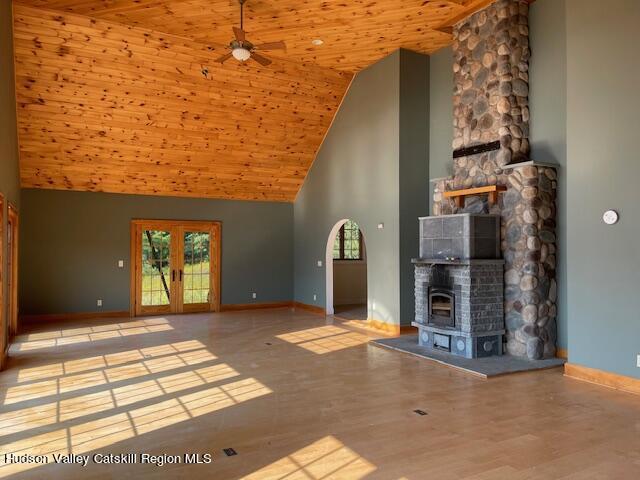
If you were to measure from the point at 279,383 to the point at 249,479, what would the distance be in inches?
79.6

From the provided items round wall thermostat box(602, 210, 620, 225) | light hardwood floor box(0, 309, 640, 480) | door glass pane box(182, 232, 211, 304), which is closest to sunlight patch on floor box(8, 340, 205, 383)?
light hardwood floor box(0, 309, 640, 480)

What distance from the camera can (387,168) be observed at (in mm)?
7902

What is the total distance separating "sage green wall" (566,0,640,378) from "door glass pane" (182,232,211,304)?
7.51m

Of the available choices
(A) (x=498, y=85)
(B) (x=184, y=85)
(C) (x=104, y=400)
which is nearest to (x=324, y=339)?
(C) (x=104, y=400)

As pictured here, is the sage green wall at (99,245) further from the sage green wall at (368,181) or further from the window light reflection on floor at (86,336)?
the sage green wall at (368,181)

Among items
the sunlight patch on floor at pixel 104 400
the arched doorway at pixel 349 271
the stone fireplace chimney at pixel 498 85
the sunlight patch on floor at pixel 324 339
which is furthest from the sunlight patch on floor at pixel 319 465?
the arched doorway at pixel 349 271

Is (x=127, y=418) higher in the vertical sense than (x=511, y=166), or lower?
lower

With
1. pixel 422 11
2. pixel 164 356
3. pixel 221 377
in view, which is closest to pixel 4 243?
pixel 164 356

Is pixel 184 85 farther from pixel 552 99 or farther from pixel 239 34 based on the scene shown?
pixel 552 99

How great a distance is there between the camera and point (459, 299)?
234 inches

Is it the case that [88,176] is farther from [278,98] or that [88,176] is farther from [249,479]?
[249,479]

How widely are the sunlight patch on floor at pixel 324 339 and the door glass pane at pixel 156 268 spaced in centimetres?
372

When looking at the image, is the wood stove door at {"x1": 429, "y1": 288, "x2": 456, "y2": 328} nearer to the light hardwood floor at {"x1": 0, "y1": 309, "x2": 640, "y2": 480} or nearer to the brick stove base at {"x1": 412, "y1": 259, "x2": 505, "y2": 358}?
the brick stove base at {"x1": 412, "y1": 259, "x2": 505, "y2": 358}

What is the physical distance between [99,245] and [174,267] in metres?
1.53
